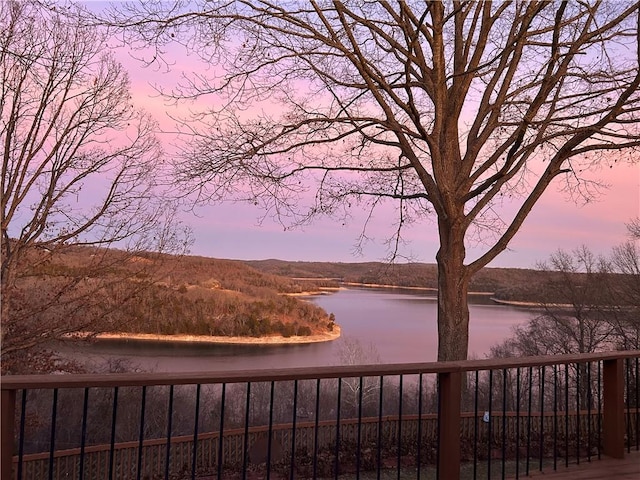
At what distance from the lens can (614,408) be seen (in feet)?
13.2

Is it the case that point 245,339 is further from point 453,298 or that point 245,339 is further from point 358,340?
point 453,298

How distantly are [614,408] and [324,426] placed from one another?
4.43 m

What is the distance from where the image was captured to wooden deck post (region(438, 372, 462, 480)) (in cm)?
306

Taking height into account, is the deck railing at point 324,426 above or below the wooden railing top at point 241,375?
below

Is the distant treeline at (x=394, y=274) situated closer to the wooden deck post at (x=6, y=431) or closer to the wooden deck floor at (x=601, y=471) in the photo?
A: the wooden deck floor at (x=601, y=471)

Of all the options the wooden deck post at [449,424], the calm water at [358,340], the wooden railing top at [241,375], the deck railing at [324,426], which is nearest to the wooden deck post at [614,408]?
the deck railing at [324,426]

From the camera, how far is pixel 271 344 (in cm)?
1062

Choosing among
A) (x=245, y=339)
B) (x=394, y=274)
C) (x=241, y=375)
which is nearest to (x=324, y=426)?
(x=394, y=274)

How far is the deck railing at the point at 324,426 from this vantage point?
246 centimetres

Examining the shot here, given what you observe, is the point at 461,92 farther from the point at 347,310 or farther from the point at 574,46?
the point at 347,310

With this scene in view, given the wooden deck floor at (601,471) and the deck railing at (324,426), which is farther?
the wooden deck floor at (601,471)

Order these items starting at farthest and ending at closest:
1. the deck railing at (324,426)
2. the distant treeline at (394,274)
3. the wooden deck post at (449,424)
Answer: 1. the distant treeline at (394,274)
2. the wooden deck post at (449,424)
3. the deck railing at (324,426)

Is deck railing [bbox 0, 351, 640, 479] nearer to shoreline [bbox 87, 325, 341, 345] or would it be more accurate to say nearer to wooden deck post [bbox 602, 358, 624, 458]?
wooden deck post [bbox 602, 358, 624, 458]

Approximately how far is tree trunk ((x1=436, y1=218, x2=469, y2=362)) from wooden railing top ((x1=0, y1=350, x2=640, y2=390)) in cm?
310
